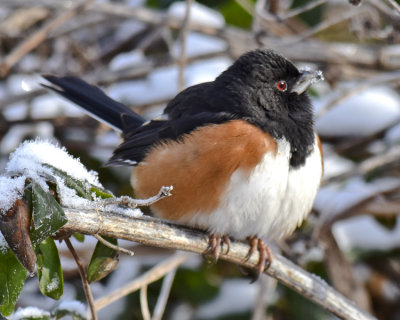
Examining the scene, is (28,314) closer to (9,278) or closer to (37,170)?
(9,278)

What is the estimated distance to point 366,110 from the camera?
3.28 meters

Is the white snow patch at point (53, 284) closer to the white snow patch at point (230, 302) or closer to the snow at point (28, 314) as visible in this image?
the snow at point (28, 314)

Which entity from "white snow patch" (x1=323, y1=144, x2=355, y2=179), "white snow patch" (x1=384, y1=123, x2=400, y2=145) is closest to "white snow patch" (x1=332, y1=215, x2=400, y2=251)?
"white snow patch" (x1=323, y1=144, x2=355, y2=179)

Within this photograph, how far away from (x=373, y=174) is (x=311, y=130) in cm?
89

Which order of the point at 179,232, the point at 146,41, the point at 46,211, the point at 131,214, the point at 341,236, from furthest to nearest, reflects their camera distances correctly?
1. the point at 146,41
2. the point at 341,236
3. the point at 179,232
4. the point at 131,214
5. the point at 46,211

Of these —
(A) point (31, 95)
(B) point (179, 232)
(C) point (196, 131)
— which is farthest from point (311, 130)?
(A) point (31, 95)


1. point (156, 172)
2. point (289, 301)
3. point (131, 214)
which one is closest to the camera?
point (131, 214)

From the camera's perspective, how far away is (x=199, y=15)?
3430 millimetres

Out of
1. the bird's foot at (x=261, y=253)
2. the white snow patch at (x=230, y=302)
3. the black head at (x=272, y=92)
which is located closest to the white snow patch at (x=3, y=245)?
the bird's foot at (x=261, y=253)

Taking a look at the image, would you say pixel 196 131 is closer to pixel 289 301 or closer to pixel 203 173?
pixel 203 173

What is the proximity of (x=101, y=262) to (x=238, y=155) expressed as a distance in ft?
2.07

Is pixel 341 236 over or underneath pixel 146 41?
underneath

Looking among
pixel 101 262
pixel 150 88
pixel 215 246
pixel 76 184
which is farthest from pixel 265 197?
pixel 150 88

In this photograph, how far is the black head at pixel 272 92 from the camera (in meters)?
2.06
